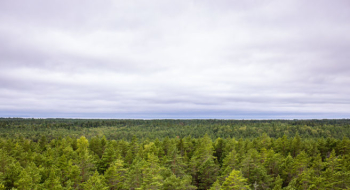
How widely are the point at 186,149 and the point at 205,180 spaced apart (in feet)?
57.6

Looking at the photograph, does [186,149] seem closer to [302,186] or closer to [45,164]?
[302,186]

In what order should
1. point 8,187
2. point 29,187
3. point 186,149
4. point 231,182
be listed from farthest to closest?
point 186,149, point 8,187, point 29,187, point 231,182

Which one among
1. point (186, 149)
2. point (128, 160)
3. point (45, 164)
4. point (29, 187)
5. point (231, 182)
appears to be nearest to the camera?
point (231, 182)

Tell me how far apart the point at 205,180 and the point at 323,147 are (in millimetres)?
40872

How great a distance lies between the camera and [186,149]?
54.3m

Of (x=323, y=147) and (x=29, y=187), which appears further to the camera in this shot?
(x=323, y=147)

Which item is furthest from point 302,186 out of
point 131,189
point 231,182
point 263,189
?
point 131,189

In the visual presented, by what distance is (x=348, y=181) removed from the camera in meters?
29.3

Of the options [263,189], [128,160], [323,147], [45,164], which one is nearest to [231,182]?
[263,189]

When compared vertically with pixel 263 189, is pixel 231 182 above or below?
above

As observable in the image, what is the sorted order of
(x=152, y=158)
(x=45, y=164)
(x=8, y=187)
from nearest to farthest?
(x=8, y=187)
(x=152, y=158)
(x=45, y=164)

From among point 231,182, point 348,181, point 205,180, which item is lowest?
point 205,180

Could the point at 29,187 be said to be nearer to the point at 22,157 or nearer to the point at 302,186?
the point at 22,157

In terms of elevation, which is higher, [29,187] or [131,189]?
[29,187]
